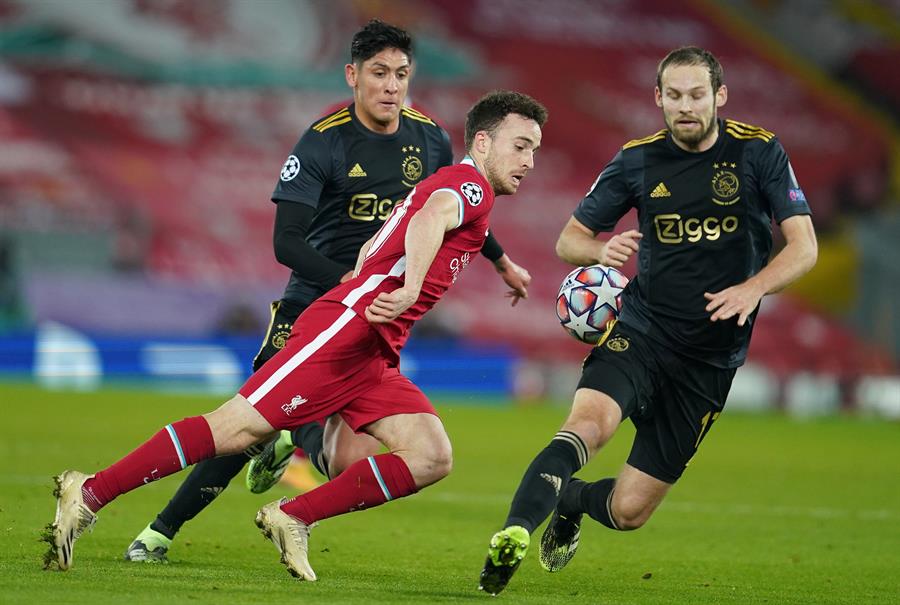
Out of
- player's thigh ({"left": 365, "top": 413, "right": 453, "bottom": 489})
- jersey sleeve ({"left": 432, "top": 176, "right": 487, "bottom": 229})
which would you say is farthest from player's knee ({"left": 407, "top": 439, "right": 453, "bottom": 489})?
jersey sleeve ({"left": 432, "top": 176, "right": 487, "bottom": 229})

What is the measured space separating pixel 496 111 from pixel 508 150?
0.18 meters

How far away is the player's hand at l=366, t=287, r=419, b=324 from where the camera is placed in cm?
571

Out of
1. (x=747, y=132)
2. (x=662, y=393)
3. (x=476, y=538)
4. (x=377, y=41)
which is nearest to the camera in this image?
(x=747, y=132)

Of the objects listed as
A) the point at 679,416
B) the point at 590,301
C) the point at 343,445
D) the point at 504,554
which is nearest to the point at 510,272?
the point at 590,301

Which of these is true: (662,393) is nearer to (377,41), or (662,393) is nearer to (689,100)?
(689,100)

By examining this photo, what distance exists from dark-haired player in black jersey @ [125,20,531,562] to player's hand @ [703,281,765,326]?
1.29 m

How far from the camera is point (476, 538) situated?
27.7 ft

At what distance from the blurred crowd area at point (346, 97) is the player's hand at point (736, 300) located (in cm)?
1681

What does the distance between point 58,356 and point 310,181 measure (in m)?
15.4

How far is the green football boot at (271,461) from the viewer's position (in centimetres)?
724

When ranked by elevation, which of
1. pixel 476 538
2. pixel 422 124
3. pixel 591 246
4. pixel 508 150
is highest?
pixel 422 124

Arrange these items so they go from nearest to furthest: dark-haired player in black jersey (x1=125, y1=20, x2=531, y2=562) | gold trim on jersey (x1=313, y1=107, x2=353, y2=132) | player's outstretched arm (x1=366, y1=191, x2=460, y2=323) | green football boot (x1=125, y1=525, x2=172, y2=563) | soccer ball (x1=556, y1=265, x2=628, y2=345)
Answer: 1. player's outstretched arm (x1=366, y1=191, x2=460, y2=323)
2. green football boot (x1=125, y1=525, x2=172, y2=563)
3. dark-haired player in black jersey (x1=125, y1=20, x2=531, y2=562)
4. soccer ball (x1=556, y1=265, x2=628, y2=345)
5. gold trim on jersey (x1=313, y1=107, x2=353, y2=132)

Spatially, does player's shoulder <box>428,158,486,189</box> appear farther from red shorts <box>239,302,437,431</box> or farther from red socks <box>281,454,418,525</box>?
red socks <box>281,454,418,525</box>

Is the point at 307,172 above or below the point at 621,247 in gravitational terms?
above
